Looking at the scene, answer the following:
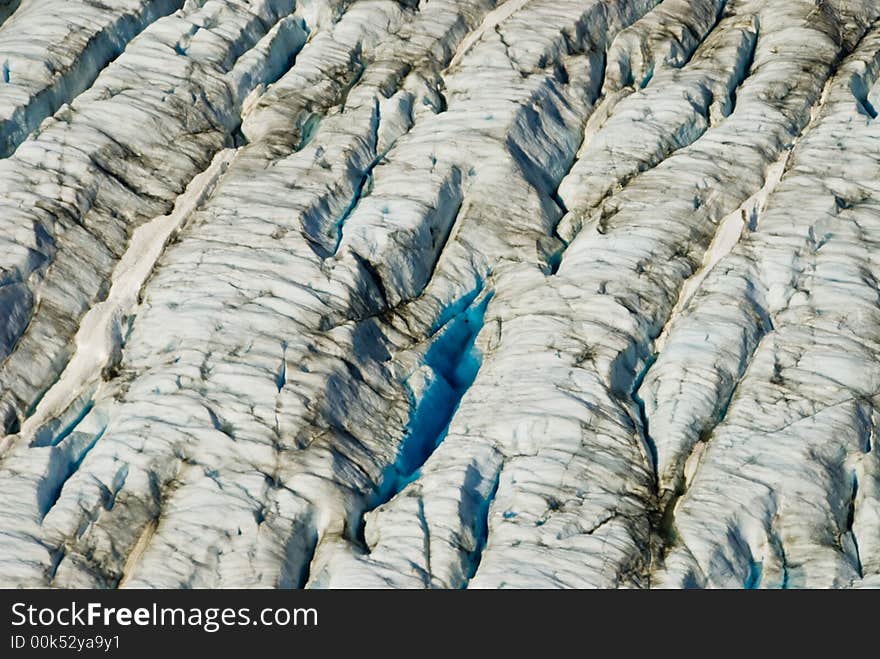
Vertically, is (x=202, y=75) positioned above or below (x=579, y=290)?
above

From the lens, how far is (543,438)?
16.5m

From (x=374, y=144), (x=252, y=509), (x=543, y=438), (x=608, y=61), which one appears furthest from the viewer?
(x=608, y=61)

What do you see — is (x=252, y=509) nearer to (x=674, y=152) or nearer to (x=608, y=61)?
(x=674, y=152)

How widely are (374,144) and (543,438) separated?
254 inches

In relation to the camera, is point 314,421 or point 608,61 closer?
point 314,421

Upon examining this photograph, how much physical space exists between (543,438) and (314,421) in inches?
108

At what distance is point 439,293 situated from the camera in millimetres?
18703

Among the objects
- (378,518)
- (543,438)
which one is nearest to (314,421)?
(378,518)

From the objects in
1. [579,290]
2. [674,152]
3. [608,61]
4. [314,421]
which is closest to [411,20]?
[608,61]

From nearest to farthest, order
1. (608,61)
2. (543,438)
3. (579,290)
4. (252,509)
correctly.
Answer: (252,509) → (543,438) → (579,290) → (608,61)

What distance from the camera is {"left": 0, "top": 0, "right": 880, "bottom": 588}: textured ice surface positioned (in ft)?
50.9

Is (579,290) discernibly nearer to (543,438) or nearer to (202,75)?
(543,438)

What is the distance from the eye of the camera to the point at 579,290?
730 inches

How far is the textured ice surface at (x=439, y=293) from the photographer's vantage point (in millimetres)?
15508
